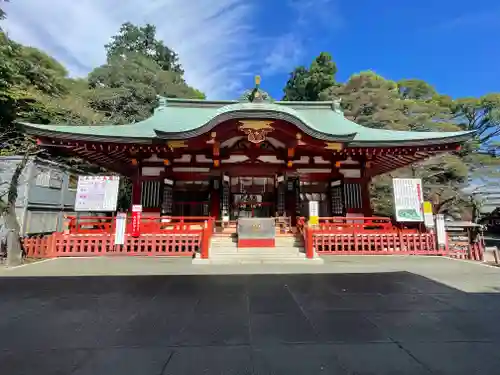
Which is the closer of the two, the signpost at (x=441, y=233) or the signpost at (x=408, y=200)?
the signpost at (x=441, y=233)

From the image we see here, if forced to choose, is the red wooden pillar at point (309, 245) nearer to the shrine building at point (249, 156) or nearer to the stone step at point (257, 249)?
the stone step at point (257, 249)

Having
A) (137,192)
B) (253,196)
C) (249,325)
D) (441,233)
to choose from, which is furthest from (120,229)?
(441,233)

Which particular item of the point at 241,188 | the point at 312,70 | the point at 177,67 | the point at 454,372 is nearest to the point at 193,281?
the point at 454,372

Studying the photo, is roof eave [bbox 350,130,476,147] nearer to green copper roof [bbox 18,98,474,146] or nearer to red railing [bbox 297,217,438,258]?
green copper roof [bbox 18,98,474,146]

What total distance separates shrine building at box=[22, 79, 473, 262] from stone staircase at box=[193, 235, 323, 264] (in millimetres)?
1831

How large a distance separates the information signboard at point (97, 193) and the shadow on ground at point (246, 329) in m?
4.01

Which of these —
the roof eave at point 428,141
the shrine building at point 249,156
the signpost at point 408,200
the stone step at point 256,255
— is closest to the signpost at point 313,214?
the stone step at point 256,255

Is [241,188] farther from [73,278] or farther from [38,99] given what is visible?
[38,99]

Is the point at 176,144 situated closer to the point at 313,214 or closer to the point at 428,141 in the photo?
the point at 313,214

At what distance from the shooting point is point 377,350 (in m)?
2.56

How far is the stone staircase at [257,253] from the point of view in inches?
312

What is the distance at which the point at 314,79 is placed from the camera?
3725 cm

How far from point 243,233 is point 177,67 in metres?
47.6

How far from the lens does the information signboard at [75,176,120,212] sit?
891 cm
